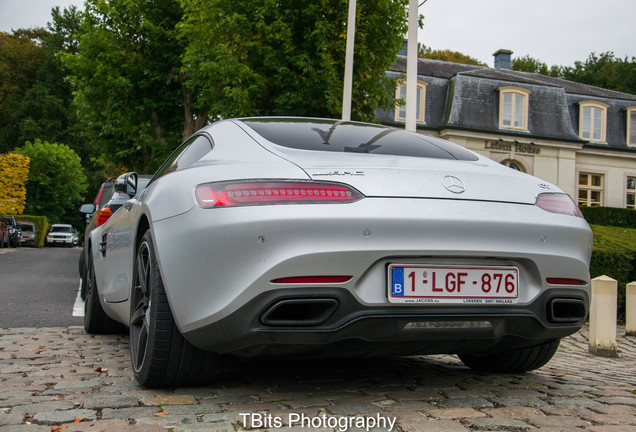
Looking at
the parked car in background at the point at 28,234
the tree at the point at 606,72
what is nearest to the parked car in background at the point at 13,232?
the parked car in background at the point at 28,234

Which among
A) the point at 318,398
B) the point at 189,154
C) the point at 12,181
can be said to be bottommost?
the point at 318,398

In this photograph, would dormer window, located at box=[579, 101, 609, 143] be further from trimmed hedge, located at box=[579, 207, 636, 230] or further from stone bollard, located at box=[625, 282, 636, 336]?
stone bollard, located at box=[625, 282, 636, 336]

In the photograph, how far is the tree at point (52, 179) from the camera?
57.5 m

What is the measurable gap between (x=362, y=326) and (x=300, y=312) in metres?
0.26

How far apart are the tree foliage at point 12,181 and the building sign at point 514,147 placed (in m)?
30.2

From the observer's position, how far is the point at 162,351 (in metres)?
3.24

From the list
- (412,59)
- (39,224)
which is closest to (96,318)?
(412,59)

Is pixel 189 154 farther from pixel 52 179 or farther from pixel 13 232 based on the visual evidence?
pixel 52 179

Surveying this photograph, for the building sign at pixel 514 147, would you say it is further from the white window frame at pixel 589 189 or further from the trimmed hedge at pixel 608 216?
the trimmed hedge at pixel 608 216

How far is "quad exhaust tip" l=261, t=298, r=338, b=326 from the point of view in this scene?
2.80 meters

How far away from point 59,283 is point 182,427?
1040cm

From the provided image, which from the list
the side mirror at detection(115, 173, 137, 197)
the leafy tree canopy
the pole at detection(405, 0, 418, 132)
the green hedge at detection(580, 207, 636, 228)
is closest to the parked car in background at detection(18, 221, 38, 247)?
the leafy tree canopy

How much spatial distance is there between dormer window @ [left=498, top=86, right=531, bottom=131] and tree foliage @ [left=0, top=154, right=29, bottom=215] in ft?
101

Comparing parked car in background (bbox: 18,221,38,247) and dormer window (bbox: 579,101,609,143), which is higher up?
dormer window (bbox: 579,101,609,143)
